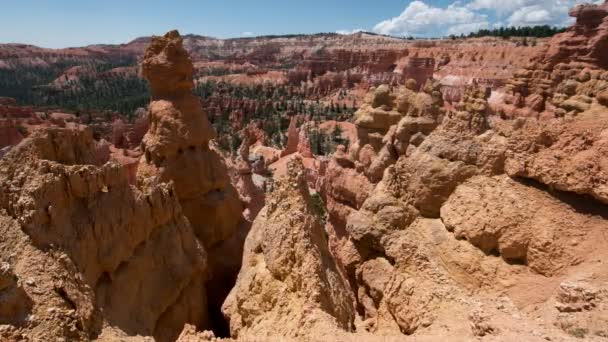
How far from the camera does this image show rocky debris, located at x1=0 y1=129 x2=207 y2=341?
6.03 metres

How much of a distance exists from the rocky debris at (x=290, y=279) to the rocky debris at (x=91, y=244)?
1.65 meters

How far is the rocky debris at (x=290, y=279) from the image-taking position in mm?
6480

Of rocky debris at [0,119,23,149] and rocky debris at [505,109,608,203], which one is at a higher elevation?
rocky debris at [505,109,608,203]

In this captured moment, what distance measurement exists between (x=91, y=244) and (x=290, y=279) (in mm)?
3354

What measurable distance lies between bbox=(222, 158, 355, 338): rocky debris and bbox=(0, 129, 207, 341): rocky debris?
1.65 metres

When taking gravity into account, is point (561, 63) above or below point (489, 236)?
below

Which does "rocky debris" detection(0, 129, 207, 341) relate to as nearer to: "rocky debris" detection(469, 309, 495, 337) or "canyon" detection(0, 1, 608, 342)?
"canyon" detection(0, 1, 608, 342)

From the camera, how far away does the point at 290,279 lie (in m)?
7.10

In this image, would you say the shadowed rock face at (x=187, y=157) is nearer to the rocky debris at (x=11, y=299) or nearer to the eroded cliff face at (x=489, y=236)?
the eroded cliff face at (x=489, y=236)

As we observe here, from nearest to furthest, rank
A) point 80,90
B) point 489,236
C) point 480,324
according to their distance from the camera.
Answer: point 480,324
point 489,236
point 80,90

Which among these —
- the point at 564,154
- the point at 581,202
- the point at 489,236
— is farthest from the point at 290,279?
the point at 564,154

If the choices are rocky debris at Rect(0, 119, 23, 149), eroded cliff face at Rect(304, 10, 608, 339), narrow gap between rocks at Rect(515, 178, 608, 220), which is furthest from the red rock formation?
narrow gap between rocks at Rect(515, 178, 608, 220)

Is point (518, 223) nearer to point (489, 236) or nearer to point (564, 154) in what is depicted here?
point (489, 236)

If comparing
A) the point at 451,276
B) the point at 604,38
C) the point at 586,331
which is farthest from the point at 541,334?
the point at 604,38
